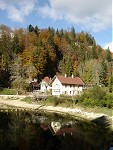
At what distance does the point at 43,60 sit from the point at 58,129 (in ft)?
165

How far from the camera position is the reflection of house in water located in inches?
1524

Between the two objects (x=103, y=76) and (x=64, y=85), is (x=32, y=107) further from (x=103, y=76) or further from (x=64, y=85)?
(x=103, y=76)

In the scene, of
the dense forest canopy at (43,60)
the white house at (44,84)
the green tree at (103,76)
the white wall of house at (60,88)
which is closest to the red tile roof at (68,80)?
the white wall of house at (60,88)

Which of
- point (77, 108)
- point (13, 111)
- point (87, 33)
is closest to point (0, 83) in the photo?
point (13, 111)

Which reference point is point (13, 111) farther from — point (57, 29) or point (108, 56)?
point (57, 29)

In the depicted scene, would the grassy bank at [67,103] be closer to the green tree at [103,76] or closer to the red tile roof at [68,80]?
the red tile roof at [68,80]

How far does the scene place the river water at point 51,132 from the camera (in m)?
31.6

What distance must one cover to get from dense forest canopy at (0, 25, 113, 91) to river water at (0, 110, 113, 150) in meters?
28.2

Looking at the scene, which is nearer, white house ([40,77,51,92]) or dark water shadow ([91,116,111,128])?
dark water shadow ([91,116,111,128])

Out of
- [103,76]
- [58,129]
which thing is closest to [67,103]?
[58,129]

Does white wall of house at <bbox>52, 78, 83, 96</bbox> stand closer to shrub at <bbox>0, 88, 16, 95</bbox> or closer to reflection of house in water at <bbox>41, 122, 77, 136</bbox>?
shrub at <bbox>0, 88, 16, 95</bbox>

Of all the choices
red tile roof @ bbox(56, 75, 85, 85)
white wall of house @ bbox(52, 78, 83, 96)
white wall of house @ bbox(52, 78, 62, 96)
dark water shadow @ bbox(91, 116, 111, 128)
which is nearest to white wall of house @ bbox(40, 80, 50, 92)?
white wall of house @ bbox(52, 78, 62, 96)

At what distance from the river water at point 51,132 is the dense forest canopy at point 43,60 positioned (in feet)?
92.4

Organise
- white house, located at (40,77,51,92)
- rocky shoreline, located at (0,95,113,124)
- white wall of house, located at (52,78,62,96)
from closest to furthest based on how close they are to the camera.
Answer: rocky shoreline, located at (0,95,113,124) → white wall of house, located at (52,78,62,96) → white house, located at (40,77,51,92)
